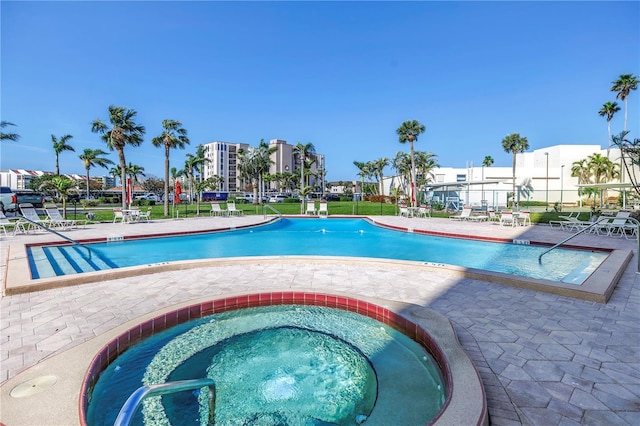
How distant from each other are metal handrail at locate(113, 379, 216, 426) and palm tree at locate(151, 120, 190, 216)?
19224mm

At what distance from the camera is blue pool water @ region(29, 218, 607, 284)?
7.09m

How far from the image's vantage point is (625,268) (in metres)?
5.99

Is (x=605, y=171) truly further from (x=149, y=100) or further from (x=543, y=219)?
(x=149, y=100)

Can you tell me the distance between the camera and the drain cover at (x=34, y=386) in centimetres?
206

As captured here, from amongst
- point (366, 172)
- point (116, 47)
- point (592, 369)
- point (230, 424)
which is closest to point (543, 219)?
point (592, 369)

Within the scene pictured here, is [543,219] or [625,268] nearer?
[625,268]

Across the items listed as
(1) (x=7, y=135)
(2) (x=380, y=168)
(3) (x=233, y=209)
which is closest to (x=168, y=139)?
(3) (x=233, y=209)

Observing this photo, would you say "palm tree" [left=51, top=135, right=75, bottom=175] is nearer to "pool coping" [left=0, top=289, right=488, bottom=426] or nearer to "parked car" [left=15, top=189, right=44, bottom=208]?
"parked car" [left=15, top=189, right=44, bottom=208]

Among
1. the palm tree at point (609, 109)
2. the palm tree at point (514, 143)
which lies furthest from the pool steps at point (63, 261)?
the palm tree at point (609, 109)

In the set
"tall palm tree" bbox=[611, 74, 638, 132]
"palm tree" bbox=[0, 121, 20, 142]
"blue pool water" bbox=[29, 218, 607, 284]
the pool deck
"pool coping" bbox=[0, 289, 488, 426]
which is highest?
"tall palm tree" bbox=[611, 74, 638, 132]

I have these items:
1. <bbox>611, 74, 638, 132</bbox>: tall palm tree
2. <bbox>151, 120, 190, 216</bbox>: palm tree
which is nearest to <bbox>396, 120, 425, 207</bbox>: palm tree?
<bbox>151, 120, 190, 216</bbox>: palm tree

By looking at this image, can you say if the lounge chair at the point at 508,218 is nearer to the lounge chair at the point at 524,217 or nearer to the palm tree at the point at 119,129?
the lounge chair at the point at 524,217

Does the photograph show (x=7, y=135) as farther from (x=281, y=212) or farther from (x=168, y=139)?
(x=281, y=212)

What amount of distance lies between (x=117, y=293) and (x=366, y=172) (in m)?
50.6
